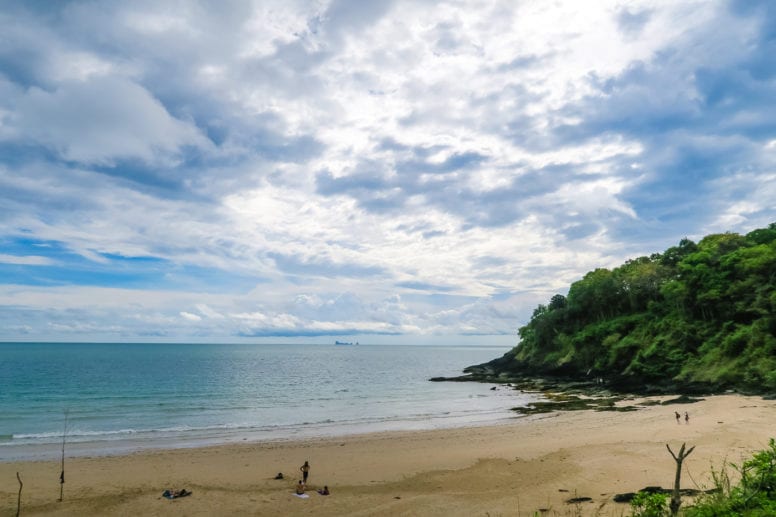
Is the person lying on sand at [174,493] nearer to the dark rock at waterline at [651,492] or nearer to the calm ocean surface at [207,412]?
the calm ocean surface at [207,412]

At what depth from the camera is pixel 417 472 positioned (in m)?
19.8

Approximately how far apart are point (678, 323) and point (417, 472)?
4596 centimetres

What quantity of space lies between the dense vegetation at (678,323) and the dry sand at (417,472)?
1491cm

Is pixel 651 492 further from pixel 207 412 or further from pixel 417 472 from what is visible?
pixel 207 412

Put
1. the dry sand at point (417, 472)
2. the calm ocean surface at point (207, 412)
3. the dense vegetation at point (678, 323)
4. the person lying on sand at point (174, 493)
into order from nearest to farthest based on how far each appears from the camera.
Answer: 1. the dry sand at point (417, 472)
2. the person lying on sand at point (174, 493)
3. the calm ocean surface at point (207, 412)
4. the dense vegetation at point (678, 323)

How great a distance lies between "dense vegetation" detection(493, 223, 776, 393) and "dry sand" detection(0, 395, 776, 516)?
48.9 ft

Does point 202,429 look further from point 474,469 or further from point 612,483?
point 612,483

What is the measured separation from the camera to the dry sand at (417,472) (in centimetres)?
1525

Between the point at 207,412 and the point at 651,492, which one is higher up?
the point at 651,492

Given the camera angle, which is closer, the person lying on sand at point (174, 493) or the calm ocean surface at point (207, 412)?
the person lying on sand at point (174, 493)

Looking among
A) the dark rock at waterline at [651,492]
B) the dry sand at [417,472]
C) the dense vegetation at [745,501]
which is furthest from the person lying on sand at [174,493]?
the dense vegetation at [745,501]

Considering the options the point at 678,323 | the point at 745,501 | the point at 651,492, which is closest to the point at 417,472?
the point at 651,492

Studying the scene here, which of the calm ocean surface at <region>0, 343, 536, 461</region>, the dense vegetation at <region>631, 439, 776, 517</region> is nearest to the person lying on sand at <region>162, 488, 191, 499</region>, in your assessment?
the calm ocean surface at <region>0, 343, 536, 461</region>

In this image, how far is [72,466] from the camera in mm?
21516
